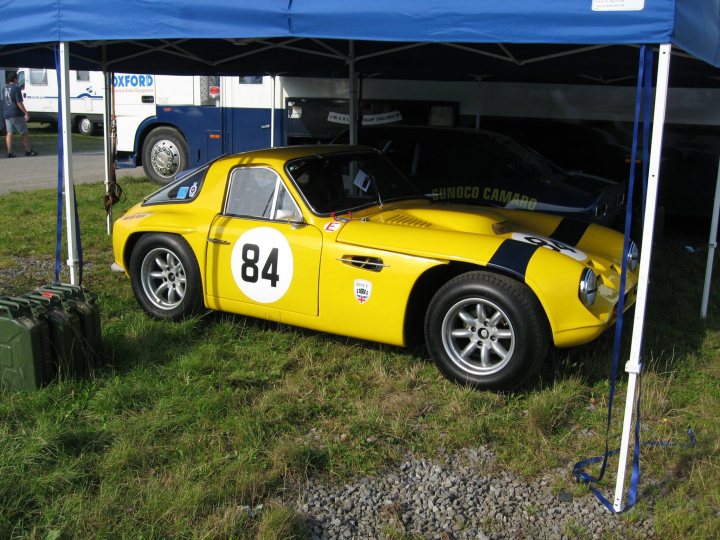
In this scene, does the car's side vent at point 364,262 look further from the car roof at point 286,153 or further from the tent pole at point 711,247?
the tent pole at point 711,247

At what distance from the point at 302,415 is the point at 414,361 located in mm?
1066

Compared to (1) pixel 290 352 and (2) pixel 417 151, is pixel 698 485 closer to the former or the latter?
(1) pixel 290 352

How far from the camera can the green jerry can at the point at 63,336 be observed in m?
4.16

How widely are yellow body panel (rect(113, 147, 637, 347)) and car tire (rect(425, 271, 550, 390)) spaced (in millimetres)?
97

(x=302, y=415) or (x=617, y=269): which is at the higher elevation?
(x=617, y=269)

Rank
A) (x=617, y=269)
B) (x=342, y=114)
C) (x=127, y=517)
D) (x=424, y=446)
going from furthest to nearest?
(x=342, y=114), (x=617, y=269), (x=424, y=446), (x=127, y=517)

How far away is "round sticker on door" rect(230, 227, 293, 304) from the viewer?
4738 mm

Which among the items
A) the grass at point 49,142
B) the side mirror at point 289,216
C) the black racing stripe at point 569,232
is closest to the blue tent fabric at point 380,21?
the side mirror at point 289,216

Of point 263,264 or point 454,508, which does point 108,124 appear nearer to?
point 263,264

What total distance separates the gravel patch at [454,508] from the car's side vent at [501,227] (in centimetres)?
174

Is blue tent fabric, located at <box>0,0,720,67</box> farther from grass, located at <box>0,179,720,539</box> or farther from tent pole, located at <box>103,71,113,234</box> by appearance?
tent pole, located at <box>103,71,113,234</box>

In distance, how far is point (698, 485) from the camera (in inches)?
130

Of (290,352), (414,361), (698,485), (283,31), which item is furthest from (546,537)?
(283,31)

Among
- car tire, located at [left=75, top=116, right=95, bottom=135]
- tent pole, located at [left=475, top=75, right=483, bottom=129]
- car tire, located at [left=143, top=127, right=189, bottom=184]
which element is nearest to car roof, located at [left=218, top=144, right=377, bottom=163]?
tent pole, located at [left=475, top=75, right=483, bottom=129]
